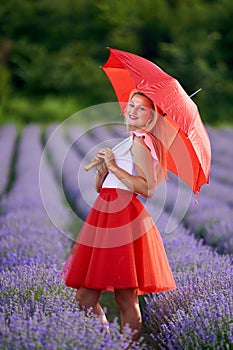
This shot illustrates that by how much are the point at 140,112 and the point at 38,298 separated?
36.8 inches

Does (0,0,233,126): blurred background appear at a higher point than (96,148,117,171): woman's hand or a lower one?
higher

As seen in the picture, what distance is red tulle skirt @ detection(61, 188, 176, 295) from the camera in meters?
3.02

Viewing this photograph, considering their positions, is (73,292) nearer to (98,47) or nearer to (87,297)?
(87,297)

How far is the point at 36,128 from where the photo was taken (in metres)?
18.0

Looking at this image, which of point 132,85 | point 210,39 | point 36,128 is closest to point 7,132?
point 36,128

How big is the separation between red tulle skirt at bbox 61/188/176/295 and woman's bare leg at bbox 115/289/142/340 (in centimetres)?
5

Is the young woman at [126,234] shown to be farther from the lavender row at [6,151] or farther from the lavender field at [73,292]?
the lavender row at [6,151]

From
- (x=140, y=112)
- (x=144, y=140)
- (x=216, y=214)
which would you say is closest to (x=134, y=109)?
(x=140, y=112)

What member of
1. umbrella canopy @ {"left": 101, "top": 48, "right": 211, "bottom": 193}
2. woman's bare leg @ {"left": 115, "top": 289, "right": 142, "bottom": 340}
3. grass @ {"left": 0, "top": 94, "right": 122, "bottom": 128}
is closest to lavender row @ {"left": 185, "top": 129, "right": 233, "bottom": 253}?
umbrella canopy @ {"left": 101, "top": 48, "right": 211, "bottom": 193}

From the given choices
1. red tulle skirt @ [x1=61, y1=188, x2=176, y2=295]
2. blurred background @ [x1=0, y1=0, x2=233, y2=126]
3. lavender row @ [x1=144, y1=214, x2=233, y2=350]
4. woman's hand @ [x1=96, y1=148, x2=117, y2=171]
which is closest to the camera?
lavender row @ [x1=144, y1=214, x2=233, y2=350]

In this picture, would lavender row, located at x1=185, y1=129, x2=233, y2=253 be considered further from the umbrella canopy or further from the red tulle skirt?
the red tulle skirt

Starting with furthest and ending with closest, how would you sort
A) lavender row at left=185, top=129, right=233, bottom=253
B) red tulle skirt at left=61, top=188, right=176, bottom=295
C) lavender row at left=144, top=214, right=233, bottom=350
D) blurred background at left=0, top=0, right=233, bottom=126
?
1. blurred background at left=0, top=0, right=233, bottom=126
2. lavender row at left=185, top=129, right=233, bottom=253
3. red tulle skirt at left=61, top=188, right=176, bottom=295
4. lavender row at left=144, top=214, right=233, bottom=350

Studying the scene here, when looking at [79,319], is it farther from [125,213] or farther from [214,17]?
[214,17]

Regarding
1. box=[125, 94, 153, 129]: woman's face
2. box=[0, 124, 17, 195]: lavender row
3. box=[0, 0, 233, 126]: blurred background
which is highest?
box=[0, 0, 233, 126]: blurred background
